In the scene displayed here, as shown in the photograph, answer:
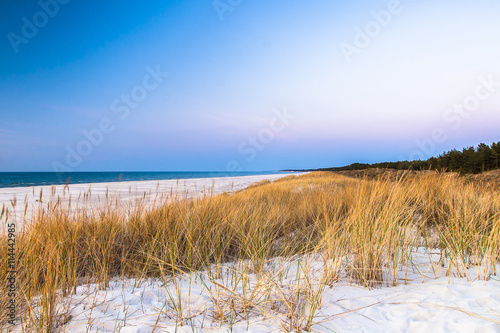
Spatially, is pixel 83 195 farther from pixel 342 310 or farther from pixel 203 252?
pixel 342 310

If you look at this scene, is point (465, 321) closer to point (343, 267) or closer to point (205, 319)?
point (343, 267)

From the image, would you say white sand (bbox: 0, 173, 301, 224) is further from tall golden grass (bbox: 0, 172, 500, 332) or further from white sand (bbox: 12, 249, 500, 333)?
white sand (bbox: 12, 249, 500, 333)

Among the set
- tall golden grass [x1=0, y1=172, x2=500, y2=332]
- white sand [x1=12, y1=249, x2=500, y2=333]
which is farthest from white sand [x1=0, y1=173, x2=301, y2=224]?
white sand [x1=12, y1=249, x2=500, y2=333]

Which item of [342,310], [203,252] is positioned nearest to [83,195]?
[203,252]

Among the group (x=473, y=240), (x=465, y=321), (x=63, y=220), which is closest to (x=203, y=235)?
(x=63, y=220)

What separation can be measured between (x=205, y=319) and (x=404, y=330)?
1.08 m

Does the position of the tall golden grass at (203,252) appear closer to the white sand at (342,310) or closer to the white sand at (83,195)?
the white sand at (342,310)

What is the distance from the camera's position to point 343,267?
2025mm

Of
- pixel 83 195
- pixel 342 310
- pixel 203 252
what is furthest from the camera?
pixel 83 195

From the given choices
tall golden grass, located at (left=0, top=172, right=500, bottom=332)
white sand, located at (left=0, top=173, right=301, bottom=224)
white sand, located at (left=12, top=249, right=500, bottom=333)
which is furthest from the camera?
white sand, located at (left=0, top=173, right=301, bottom=224)

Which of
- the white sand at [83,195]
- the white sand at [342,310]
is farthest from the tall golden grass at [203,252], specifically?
the white sand at [83,195]

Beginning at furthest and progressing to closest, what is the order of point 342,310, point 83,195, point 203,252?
point 83,195, point 203,252, point 342,310

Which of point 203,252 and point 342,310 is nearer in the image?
point 342,310

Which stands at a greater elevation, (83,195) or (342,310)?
(83,195)
